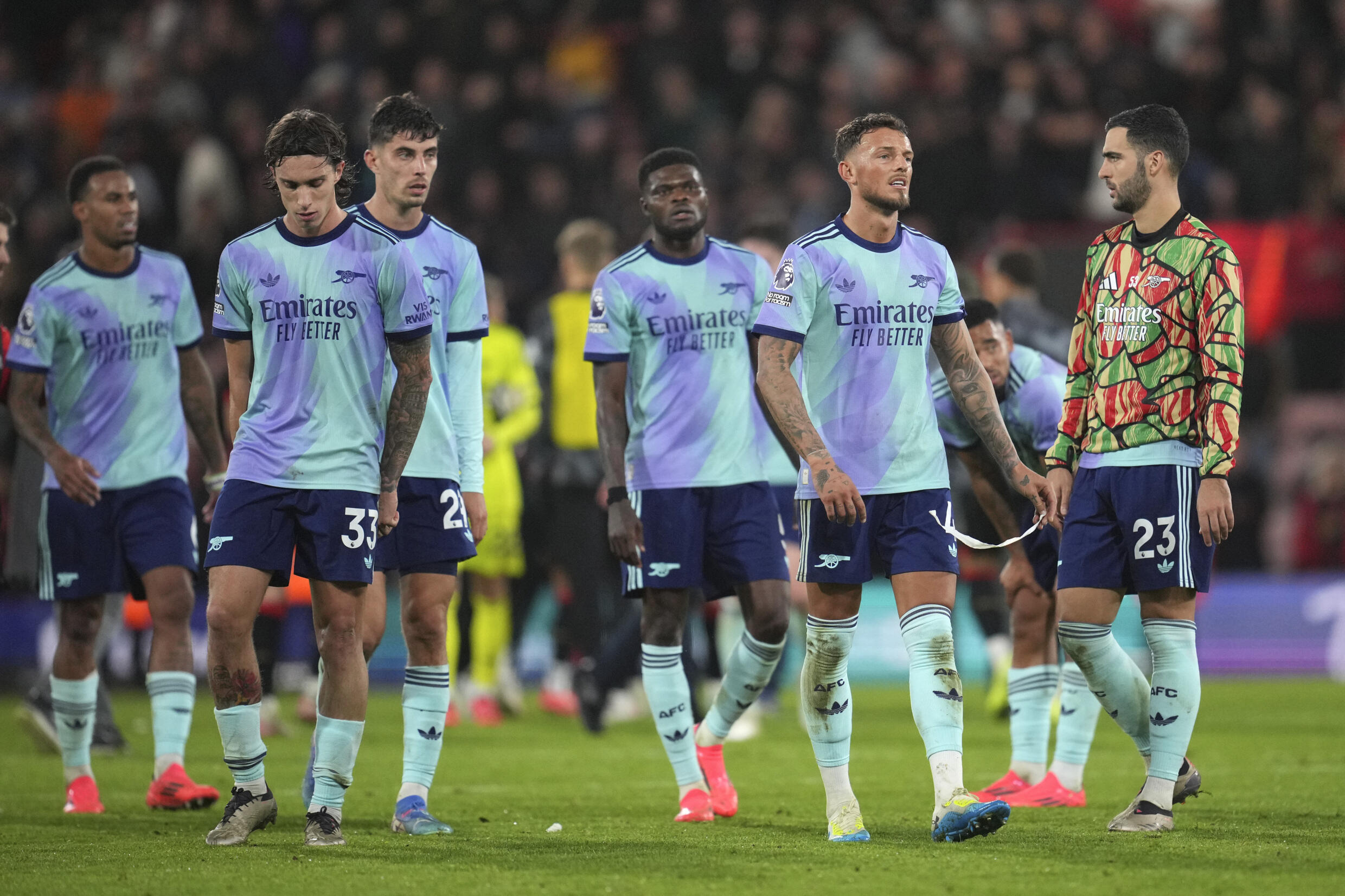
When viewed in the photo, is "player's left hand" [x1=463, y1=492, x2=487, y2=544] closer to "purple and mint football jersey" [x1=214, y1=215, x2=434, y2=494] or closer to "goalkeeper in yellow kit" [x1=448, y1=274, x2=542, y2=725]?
"purple and mint football jersey" [x1=214, y1=215, x2=434, y2=494]

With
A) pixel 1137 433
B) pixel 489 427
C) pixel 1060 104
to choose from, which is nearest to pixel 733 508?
pixel 1137 433

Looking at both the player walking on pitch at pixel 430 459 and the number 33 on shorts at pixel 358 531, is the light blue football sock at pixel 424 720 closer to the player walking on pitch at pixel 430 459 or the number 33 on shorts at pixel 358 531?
the player walking on pitch at pixel 430 459

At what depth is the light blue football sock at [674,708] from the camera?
23.1ft

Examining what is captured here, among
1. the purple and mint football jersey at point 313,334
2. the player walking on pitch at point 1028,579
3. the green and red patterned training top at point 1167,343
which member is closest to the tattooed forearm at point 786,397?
the green and red patterned training top at point 1167,343

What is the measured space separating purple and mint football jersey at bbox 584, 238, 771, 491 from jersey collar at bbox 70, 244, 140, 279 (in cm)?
217

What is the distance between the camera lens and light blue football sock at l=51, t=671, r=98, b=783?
7598 mm

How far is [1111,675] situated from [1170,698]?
0.24 m

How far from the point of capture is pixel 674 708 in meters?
7.04

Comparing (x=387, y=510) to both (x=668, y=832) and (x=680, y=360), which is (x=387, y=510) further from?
(x=668, y=832)

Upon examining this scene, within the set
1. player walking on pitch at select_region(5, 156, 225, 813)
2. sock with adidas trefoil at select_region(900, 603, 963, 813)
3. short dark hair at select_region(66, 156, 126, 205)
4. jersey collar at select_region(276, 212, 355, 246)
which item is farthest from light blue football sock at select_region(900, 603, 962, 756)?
short dark hair at select_region(66, 156, 126, 205)

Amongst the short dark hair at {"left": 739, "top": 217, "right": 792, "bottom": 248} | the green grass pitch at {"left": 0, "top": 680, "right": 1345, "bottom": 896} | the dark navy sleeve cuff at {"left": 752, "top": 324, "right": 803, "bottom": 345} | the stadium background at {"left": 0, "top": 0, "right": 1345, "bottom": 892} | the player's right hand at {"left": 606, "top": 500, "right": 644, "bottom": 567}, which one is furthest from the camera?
the stadium background at {"left": 0, "top": 0, "right": 1345, "bottom": 892}

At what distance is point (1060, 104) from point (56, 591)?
1203cm

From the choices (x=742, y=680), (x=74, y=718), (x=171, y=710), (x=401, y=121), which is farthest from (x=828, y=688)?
(x=74, y=718)

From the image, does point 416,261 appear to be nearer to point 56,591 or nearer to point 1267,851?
point 56,591
